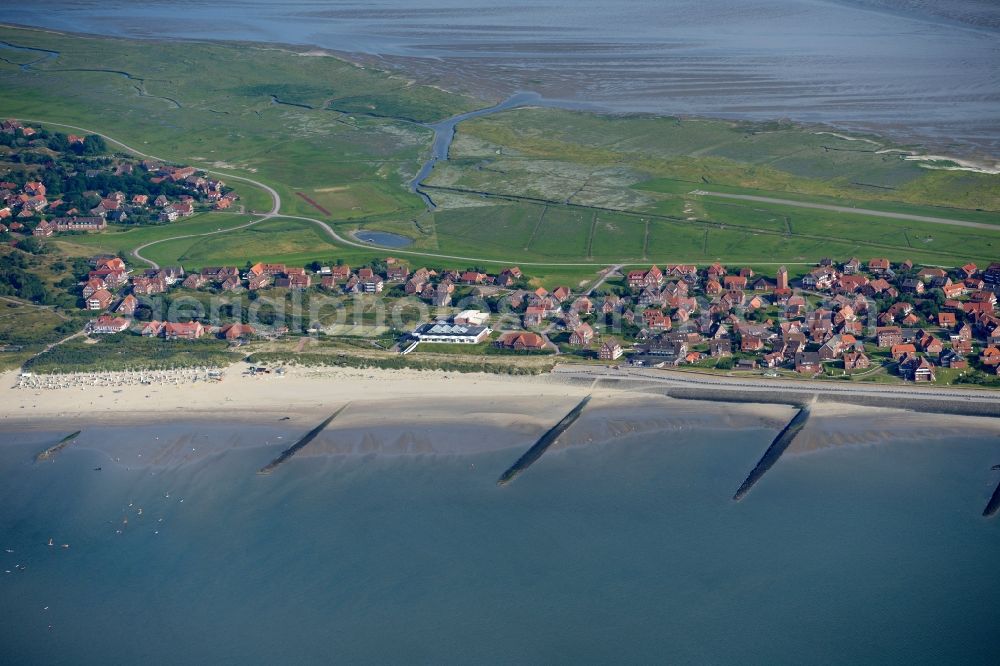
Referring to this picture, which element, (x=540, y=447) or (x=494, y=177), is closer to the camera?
(x=540, y=447)

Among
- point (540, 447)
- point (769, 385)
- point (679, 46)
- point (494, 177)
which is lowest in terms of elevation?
point (540, 447)

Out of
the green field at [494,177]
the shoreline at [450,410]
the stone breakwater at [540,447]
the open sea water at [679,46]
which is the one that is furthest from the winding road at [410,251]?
the stone breakwater at [540,447]

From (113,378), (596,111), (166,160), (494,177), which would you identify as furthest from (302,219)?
(596,111)

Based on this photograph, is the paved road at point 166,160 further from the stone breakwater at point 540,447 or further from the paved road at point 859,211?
the stone breakwater at point 540,447

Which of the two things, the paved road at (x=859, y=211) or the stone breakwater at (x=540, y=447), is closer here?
the stone breakwater at (x=540, y=447)

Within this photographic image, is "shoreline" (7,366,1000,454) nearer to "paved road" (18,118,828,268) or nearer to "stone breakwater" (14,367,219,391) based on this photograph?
"stone breakwater" (14,367,219,391)

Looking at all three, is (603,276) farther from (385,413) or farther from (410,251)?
(385,413)
